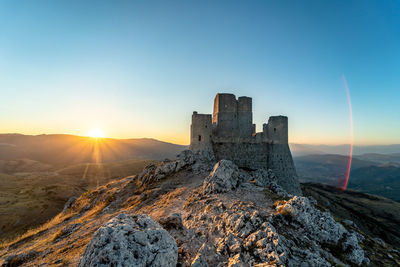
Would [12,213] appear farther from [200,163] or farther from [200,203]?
[200,203]

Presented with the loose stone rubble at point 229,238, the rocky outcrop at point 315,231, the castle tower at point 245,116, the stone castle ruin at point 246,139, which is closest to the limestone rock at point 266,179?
the stone castle ruin at point 246,139

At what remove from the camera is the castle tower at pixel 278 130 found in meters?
32.2

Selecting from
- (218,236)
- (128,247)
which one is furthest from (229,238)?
(128,247)

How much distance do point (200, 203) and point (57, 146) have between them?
21100 centimetres

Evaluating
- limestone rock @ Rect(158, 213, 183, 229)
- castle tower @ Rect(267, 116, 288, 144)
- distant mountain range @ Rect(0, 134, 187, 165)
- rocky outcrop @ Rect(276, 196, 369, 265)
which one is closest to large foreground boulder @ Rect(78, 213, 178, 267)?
limestone rock @ Rect(158, 213, 183, 229)

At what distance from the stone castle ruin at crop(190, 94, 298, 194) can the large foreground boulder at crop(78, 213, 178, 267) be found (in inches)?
842

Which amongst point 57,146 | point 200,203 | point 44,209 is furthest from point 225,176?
point 57,146

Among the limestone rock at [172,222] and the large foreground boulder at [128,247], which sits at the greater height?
the large foreground boulder at [128,247]

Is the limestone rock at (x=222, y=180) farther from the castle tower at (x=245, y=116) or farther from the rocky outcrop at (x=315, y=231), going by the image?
the castle tower at (x=245, y=116)

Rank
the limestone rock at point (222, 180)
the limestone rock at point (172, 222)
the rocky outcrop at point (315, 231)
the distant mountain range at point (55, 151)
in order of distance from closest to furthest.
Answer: the rocky outcrop at point (315, 231) < the limestone rock at point (172, 222) < the limestone rock at point (222, 180) < the distant mountain range at point (55, 151)

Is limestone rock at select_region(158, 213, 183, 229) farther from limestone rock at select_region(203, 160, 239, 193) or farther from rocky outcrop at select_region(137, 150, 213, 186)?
rocky outcrop at select_region(137, 150, 213, 186)

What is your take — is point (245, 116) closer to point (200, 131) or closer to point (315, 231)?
point (200, 131)

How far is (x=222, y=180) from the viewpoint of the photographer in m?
18.2

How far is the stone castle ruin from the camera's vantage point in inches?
1206
